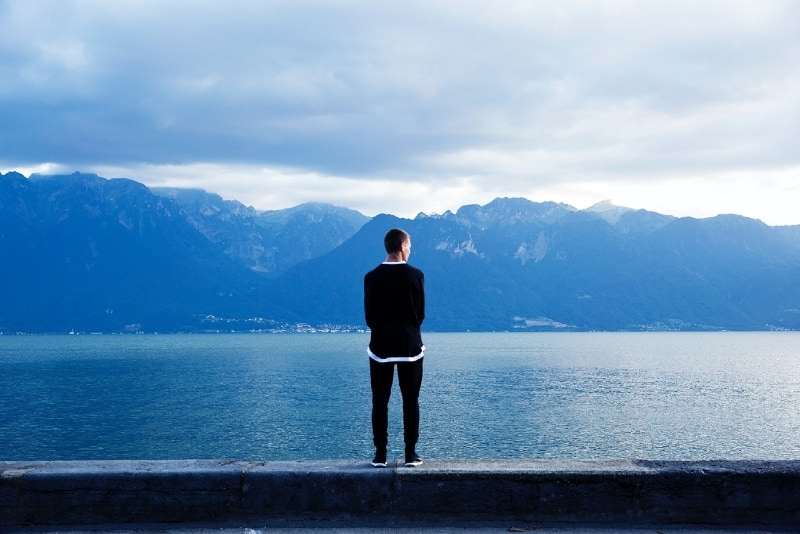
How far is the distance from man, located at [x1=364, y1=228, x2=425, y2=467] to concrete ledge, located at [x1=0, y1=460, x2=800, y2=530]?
0.67m

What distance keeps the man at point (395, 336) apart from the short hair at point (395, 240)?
0.04 feet

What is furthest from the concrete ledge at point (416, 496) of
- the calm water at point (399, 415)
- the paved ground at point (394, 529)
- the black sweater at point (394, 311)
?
the calm water at point (399, 415)

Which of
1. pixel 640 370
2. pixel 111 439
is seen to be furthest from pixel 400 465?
pixel 640 370

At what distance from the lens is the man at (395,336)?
6996 mm

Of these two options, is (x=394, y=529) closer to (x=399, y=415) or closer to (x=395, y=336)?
(x=395, y=336)

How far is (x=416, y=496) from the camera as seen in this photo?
6.35 metres

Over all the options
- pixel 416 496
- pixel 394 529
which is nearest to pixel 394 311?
pixel 416 496

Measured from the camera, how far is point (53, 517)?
20.9 feet

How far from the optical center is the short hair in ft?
23.7

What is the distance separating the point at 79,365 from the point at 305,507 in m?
132

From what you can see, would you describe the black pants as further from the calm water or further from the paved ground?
the calm water

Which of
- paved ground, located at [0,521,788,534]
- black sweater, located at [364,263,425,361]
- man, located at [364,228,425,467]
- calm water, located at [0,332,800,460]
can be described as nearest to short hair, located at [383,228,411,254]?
man, located at [364,228,425,467]

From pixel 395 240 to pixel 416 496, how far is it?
243 centimetres

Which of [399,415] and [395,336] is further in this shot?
[399,415]
